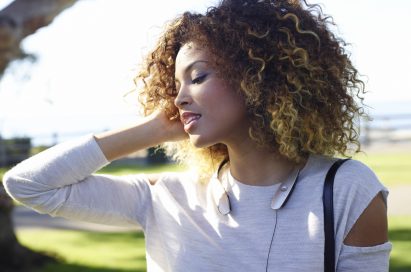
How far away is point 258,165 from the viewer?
A: 2.06m

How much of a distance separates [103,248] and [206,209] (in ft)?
15.4

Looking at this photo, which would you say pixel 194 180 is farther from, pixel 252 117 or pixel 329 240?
pixel 329 240

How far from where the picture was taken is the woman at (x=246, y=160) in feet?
6.12

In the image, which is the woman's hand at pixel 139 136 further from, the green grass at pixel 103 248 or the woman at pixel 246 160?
the green grass at pixel 103 248

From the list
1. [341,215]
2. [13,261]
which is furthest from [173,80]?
[13,261]

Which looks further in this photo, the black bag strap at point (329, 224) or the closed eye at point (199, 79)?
the closed eye at point (199, 79)

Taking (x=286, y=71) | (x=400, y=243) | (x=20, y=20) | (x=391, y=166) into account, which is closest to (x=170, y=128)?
(x=286, y=71)

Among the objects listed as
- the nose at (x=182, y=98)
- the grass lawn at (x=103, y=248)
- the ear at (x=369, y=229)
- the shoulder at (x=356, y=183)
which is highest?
the nose at (x=182, y=98)

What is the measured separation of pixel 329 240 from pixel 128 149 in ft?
2.41

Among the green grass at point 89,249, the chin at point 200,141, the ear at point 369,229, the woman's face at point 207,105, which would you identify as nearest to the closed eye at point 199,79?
the woman's face at point 207,105

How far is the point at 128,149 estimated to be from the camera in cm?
221

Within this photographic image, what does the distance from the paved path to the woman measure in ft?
17.4

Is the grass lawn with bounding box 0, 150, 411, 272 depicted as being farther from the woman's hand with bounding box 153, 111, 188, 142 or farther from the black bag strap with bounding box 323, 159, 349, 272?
the black bag strap with bounding box 323, 159, 349, 272

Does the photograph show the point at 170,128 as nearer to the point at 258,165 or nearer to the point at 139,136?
the point at 139,136
